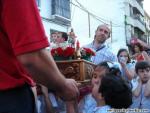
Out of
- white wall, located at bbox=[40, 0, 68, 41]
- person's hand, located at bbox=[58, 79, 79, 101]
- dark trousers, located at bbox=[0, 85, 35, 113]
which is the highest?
white wall, located at bbox=[40, 0, 68, 41]

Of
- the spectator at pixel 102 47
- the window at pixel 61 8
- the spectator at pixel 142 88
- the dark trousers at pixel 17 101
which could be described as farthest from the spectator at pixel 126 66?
the window at pixel 61 8

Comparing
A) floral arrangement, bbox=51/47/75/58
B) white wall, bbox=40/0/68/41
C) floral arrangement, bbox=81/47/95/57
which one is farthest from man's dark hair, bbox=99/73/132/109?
white wall, bbox=40/0/68/41

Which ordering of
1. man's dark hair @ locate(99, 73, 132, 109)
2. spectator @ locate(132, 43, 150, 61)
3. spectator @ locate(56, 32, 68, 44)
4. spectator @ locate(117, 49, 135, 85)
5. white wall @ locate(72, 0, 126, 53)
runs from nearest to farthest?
man's dark hair @ locate(99, 73, 132, 109)
spectator @ locate(56, 32, 68, 44)
spectator @ locate(117, 49, 135, 85)
spectator @ locate(132, 43, 150, 61)
white wall @ locate(72, 0, 126, 53)

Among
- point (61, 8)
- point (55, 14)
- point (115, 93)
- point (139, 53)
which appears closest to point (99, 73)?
point (115, 93)

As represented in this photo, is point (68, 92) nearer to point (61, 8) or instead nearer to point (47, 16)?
point (47, 16)

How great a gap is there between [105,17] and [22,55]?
2998cm

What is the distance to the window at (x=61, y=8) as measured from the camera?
19031mm

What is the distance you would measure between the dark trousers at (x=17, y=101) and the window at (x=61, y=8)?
17388mm

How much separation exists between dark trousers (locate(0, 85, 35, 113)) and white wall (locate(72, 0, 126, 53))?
805 inches

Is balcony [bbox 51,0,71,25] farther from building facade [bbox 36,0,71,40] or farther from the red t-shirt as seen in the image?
the red t-shirt

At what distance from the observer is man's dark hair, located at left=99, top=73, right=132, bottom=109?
2.69m

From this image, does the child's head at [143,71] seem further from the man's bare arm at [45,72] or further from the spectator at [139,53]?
the man's bare arm at [45,72]

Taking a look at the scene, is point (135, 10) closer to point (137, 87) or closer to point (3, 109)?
point (137, 87)

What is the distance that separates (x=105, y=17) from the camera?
31.0 metres
